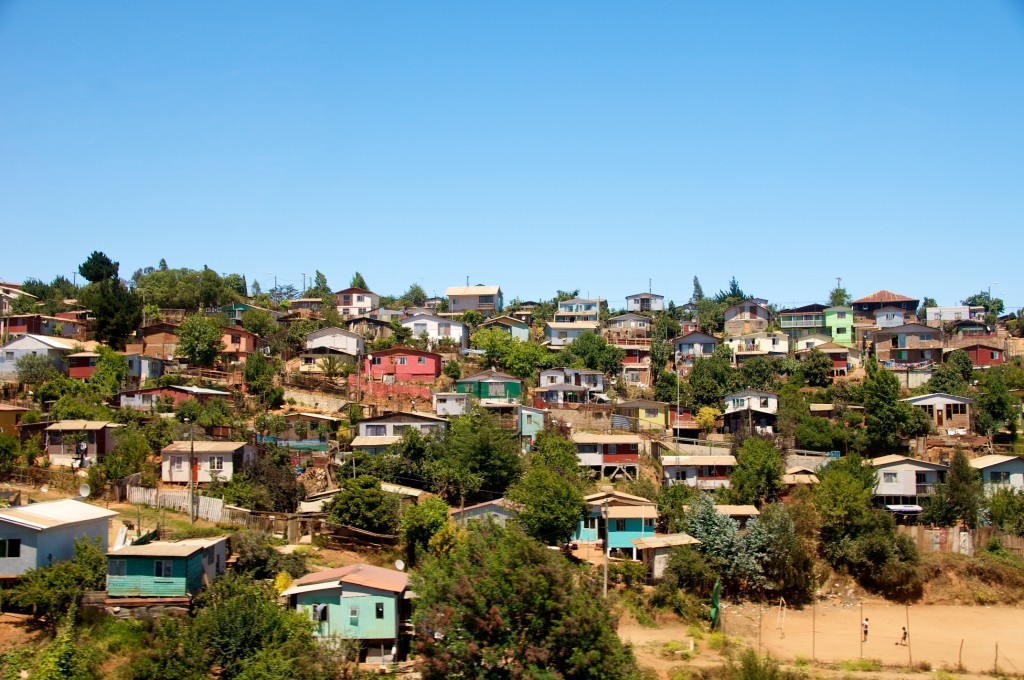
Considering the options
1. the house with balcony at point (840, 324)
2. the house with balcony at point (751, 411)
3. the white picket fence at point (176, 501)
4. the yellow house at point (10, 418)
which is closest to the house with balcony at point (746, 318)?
the house with balcony at point (840, 324)

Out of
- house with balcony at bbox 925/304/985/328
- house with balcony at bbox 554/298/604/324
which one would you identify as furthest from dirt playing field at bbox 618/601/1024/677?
house with balcony at bbox 925/304/985/328

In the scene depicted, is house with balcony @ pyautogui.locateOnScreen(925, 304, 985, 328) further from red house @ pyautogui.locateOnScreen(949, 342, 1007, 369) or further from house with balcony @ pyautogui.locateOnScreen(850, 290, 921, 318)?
red house @ pyautogui.locateOnScreen(949, 342, 1007, 369)

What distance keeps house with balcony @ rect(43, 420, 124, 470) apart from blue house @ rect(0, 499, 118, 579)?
31.0 ft

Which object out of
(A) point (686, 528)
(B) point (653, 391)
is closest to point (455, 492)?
(A) point (686, 528)

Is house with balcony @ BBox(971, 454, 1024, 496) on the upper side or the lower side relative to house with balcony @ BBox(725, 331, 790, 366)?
lower

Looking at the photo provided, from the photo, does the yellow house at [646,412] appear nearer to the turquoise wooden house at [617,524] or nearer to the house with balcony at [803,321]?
the turquoise wooden house at [617,524]

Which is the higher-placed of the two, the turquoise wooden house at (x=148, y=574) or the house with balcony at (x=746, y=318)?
the house with balcony at (x=746, y=318)

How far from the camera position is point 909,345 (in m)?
52.3

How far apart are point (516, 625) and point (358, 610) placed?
14.5ft

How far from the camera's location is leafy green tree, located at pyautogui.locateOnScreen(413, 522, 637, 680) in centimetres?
1919

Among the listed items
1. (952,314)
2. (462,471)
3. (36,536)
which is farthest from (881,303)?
(36,536)

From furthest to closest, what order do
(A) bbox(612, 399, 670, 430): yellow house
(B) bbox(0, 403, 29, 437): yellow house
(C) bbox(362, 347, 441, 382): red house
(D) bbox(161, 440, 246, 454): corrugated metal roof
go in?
(C) bbox(362, 347, 441, 382): red house < (A) bbox(612, 399, 670, 430): yellow house < (B) bbox(0, 403, 29, 437): yellow house < (D) bbox(161, 440, 246, 454): corrugated metal roof

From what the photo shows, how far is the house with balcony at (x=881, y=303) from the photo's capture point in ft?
201

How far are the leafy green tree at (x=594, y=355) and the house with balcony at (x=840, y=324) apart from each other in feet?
49.5
